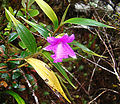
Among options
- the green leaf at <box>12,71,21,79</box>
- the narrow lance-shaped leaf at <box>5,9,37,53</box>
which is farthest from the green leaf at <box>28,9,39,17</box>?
the green leaf at <box>12,71,21,79</box>

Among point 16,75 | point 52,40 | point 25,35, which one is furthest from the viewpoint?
→ point 16,75

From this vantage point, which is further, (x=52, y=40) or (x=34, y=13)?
(x=34, y=13)

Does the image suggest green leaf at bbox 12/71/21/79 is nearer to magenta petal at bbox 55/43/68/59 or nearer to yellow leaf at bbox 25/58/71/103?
yellow leaf at bbox 25/58/71/103

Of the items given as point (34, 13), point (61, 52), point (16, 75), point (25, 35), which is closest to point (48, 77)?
point (61, 52)

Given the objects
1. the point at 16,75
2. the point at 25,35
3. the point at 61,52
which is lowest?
the point at 16,75

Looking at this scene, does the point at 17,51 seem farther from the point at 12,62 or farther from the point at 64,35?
the point at 64,35

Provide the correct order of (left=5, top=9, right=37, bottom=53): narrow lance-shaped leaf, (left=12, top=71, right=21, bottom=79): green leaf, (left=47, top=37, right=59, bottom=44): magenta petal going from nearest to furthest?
(left=47, top=37, right=59, bottom=44): magenta petal
(left=5, top=9, right=37, bottom=53): narrow lance-shaped leaf
(left=12, top=71, right=21, bottom=79): green leaf

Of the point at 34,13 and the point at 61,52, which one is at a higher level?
the point at 34,13

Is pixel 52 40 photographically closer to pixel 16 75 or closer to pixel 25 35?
pixel 25 35

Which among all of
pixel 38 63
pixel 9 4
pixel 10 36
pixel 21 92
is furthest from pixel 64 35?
pixel 9 4

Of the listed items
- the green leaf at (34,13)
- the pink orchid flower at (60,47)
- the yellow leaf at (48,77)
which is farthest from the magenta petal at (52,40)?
the green leaf at (34,13)

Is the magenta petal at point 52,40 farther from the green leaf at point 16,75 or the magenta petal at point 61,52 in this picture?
the green leaf at point 16,75
